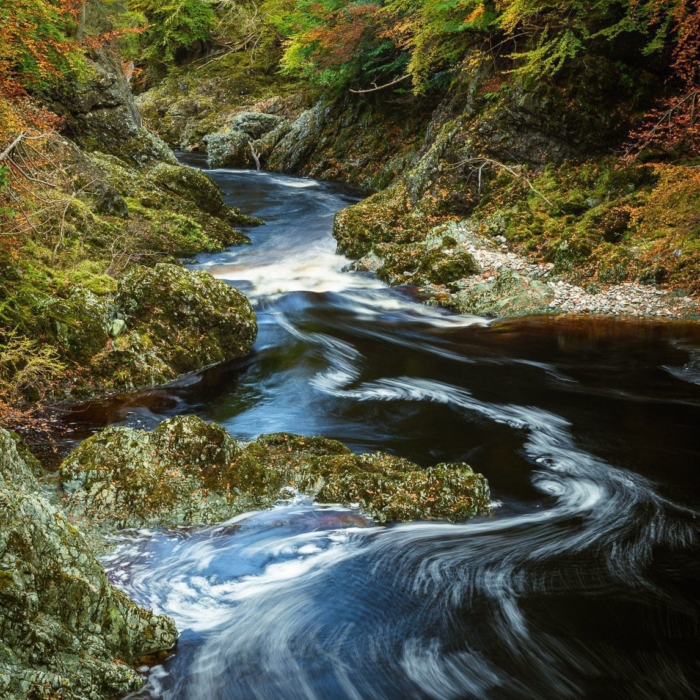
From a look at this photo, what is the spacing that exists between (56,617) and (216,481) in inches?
92.2

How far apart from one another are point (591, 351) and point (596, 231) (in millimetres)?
3689

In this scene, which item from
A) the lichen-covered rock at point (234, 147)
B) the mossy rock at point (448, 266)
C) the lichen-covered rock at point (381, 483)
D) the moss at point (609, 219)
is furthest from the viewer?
the lichen-covered rock at point (234, 147)

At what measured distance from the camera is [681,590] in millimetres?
4766

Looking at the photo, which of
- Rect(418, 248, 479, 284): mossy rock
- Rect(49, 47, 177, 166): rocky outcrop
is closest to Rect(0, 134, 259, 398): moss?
Rect(49, 47, 177, 166): rocky outcrop

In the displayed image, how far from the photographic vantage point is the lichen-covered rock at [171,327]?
8539 millimetres

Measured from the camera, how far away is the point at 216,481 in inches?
223

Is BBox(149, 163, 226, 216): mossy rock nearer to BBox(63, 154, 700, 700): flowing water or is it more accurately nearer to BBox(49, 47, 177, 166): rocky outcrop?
BBox(49, 47, 177, 166): rocky outcrop

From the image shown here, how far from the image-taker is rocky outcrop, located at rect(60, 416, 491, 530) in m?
5.29

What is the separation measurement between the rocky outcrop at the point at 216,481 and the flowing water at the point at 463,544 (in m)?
0.19

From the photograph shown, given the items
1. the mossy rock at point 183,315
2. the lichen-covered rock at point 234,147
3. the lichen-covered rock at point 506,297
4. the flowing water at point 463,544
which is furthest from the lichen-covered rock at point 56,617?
the lichen-covered rock at point 234,147

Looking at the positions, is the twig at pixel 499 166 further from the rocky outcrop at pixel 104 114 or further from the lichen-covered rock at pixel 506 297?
the rocky outcrop at pixel 104 114

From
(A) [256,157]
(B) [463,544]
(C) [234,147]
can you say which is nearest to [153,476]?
(B) [463,544]

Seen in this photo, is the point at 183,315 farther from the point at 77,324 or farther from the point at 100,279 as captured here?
the point at 100,279

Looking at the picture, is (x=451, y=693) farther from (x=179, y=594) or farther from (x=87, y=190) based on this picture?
(x=87, y=190)
